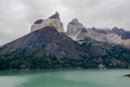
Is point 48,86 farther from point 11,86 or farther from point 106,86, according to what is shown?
point 106,86

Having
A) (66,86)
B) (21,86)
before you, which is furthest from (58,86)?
(21,86)

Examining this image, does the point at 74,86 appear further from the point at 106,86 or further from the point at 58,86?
the point at 106,86

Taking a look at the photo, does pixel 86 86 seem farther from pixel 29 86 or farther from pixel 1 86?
pixel 1 86

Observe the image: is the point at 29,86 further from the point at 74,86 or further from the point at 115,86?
the point at 115,86

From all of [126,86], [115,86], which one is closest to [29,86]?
[115,86]

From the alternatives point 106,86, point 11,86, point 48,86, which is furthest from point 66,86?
point 11,86
